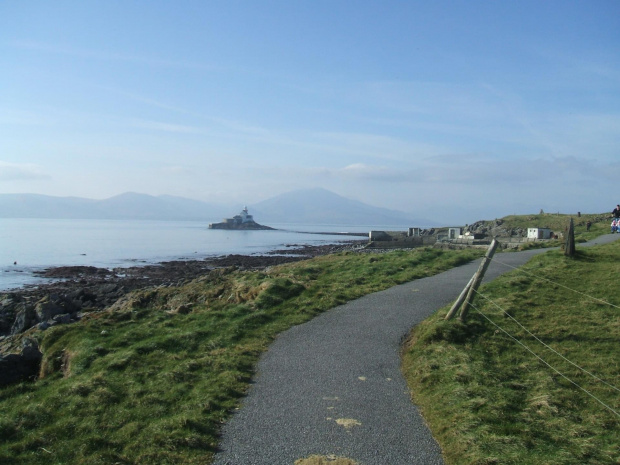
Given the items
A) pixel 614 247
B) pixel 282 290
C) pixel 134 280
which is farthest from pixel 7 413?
pixel 134 280

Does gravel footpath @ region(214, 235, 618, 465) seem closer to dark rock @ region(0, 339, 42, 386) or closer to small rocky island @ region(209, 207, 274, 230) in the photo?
dark rock @ region(0, 339, 42, 386)

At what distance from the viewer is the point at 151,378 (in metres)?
7.80

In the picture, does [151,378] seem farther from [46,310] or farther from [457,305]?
[46,310]

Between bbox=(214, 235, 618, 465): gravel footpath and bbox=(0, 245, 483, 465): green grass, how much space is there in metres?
0.35

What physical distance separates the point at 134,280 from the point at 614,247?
28658mm

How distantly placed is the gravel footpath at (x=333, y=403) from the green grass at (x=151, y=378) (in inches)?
14.0

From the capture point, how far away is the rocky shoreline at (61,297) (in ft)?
32.2

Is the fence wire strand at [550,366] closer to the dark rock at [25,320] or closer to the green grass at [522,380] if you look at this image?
the green grass at [522,380]

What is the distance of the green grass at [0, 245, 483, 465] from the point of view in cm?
558

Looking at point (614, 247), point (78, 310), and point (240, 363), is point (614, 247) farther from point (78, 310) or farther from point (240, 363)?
point (78, 310)

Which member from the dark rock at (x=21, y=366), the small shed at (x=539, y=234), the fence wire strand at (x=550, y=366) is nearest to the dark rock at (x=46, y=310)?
the dark rock at (x=21, y=366)

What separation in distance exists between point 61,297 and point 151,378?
53.6ft

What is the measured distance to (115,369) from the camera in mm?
8312

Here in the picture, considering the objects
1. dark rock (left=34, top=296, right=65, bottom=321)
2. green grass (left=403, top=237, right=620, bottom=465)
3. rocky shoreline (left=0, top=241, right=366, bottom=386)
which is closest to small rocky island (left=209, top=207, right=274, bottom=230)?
rocky shoreline (left=0, top=241, right=366, bottom=386)
